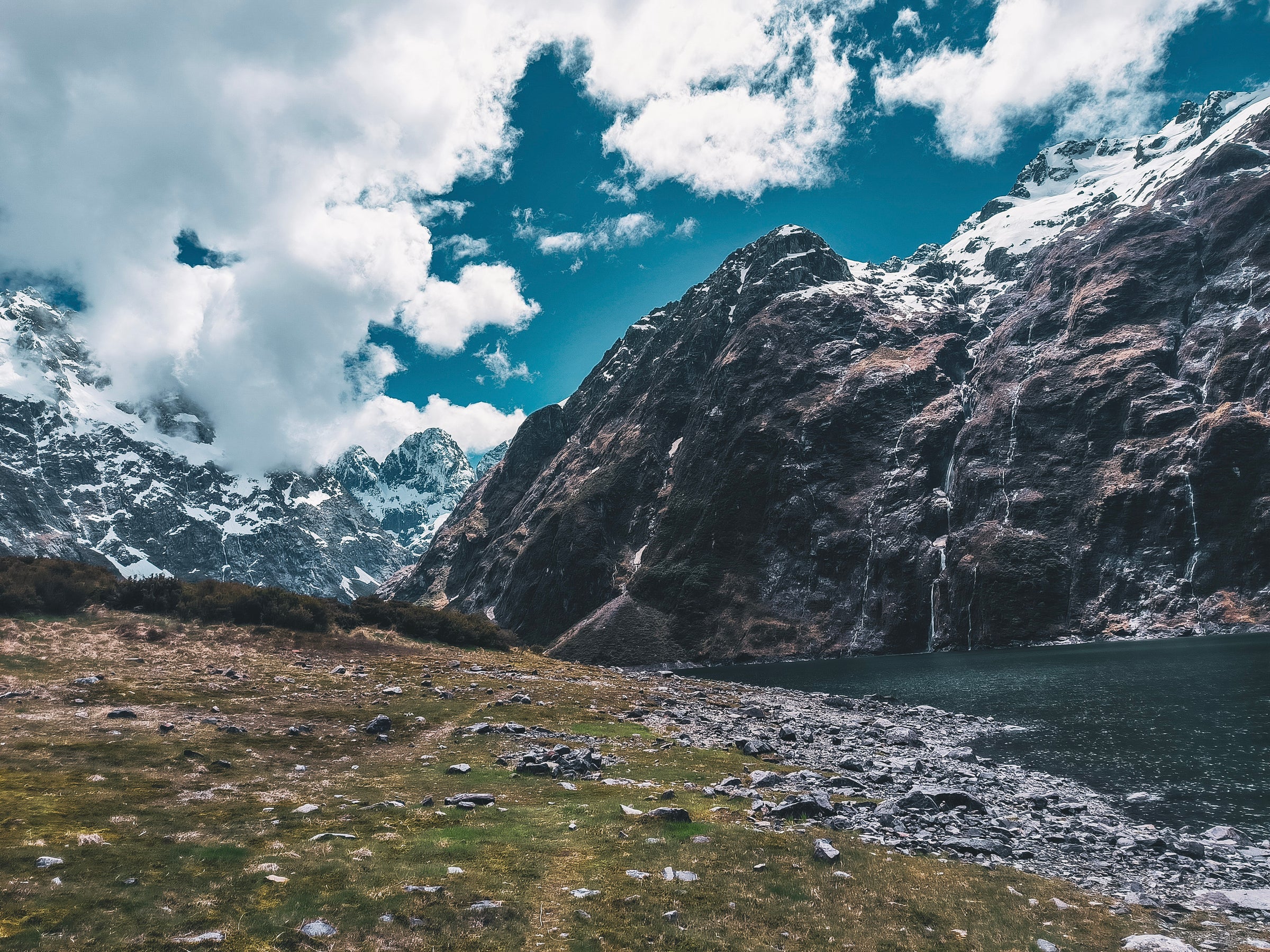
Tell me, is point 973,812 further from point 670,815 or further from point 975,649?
point 975,649

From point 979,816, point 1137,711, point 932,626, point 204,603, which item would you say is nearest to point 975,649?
point 932,626

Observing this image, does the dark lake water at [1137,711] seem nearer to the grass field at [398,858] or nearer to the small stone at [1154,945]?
the small stone at [1154,945]

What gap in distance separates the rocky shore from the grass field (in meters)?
1.89

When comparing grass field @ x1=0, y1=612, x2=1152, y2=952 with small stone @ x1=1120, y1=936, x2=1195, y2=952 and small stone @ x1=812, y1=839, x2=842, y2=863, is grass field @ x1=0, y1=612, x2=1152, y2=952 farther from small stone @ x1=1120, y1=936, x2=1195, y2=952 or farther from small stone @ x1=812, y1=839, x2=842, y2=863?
small stone @ x1=1120, y1=936, x2=1195, y2=952

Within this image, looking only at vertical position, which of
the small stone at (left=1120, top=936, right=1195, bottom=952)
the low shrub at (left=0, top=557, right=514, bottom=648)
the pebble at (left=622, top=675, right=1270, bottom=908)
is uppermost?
the low shrub at (left=0, top=557, right=514, bottom=648)

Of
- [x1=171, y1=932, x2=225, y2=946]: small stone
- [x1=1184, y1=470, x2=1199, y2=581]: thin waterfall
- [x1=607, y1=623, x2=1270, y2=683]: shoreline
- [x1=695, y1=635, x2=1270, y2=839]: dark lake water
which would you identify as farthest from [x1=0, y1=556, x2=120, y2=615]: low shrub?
[x1=1184, y1=470, x2=1199, y2=581]: thin waterfall

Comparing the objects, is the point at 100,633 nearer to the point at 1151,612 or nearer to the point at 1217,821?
the point at 1217,821

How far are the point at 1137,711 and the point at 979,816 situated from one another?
38.1 metres

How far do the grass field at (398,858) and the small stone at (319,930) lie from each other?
0.60 feet

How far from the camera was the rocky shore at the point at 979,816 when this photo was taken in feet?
65.9

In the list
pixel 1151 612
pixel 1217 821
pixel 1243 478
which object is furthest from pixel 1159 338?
pixel 1217 821

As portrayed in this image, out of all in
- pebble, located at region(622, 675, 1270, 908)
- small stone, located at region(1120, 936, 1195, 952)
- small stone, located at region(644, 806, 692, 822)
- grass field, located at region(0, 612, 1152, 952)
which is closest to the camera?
grass field, located at region(0, 612, 1152, 952)

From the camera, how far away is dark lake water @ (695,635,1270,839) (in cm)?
3136

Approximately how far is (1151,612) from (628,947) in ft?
596
